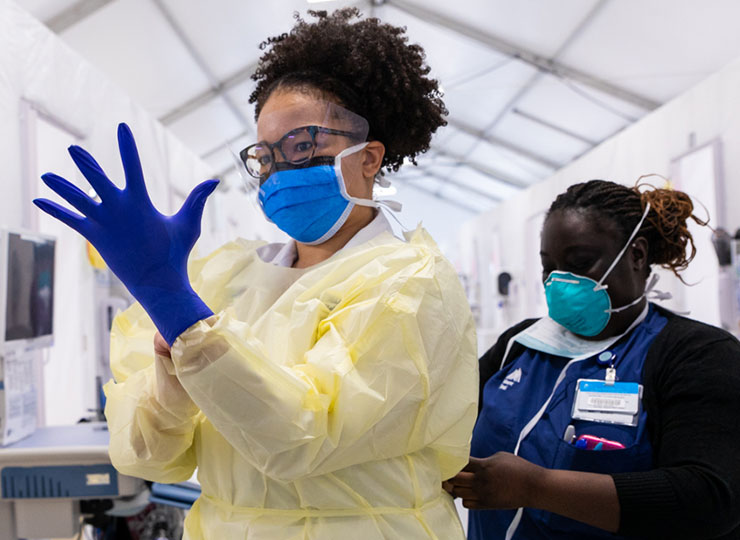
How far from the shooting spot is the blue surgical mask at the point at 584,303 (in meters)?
1.37

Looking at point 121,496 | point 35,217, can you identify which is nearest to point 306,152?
point 121,496

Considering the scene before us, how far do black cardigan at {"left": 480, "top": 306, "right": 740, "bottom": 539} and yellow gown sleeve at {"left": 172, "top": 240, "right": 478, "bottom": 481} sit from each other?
0.37 m

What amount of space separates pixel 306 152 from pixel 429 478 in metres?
0.53

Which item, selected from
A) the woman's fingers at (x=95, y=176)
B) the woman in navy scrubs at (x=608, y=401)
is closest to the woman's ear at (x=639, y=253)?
the woman in navy scrubs at (x=608, y=401)

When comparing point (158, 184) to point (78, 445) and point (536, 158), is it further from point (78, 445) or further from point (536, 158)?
point (536, 158)

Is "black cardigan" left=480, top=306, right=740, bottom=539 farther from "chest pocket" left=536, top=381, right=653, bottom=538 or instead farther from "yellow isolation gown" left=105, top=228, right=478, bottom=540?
"yellow isolation gown" left=105, top=228, right=478, bottom=540

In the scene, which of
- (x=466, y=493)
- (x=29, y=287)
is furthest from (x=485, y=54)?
(x=466, y=493)

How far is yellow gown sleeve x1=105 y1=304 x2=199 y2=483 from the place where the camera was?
859mm

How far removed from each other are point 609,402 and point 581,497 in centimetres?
21

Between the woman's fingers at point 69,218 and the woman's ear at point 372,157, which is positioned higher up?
the woman's ear at point 372,157

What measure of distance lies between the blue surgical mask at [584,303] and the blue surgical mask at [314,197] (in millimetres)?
575

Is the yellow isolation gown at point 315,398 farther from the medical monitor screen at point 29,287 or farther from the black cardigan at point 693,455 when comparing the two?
the medical monitor screen at point 29,287

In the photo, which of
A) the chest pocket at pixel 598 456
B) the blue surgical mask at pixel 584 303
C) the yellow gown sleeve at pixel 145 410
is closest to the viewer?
the yellow gown sleeve at pixel 145 410

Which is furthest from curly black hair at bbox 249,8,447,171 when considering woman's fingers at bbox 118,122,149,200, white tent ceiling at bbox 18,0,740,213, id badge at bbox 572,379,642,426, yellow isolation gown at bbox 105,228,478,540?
white tent ceiling at bbox 18,0,740,213
